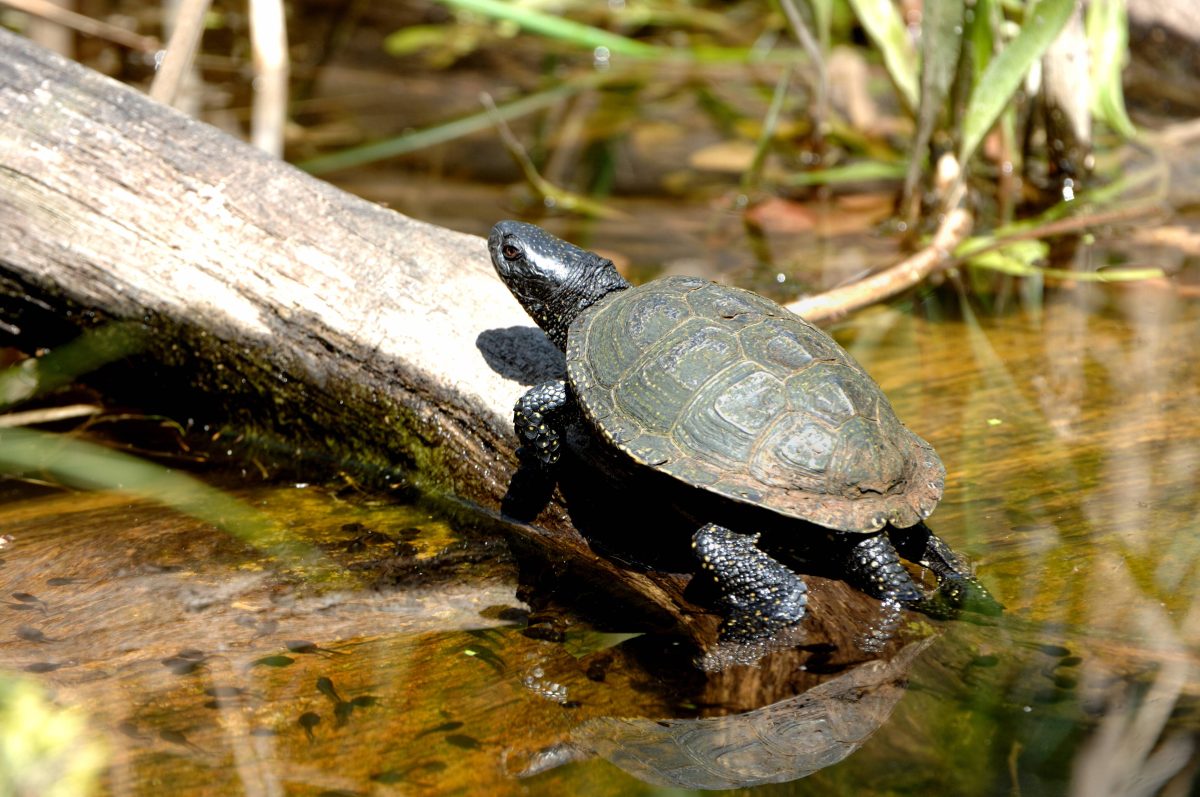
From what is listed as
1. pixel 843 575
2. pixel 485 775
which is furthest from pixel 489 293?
pixel 485 775

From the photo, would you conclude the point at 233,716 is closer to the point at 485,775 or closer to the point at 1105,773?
the point at 485,775

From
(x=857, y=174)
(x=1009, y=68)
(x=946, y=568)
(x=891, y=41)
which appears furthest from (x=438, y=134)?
(x=946, y=568)

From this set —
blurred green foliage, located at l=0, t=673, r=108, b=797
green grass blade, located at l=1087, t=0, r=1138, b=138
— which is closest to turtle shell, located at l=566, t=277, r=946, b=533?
blurred green foliage, located at l=0, t=673, r=108, b=797

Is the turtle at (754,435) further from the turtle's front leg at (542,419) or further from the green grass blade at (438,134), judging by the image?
the green grass blade at (438,134)

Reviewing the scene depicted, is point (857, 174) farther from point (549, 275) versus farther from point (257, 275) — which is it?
point (257, 275)

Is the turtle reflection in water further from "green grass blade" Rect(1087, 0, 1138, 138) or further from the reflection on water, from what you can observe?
"green grass blade" Rect(1087, 0, 1138, 138)

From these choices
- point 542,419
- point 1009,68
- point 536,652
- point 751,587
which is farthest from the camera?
point 1009,68
